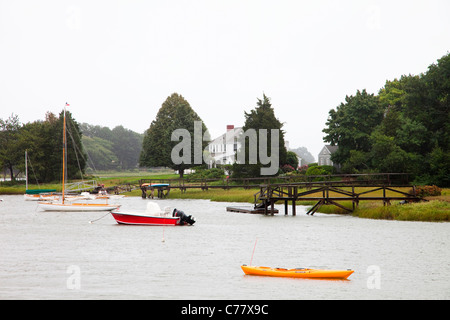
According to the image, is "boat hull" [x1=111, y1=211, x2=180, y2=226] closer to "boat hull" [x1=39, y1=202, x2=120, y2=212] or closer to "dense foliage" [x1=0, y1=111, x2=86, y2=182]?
"boat hull" [x1=39, y1=202, x2=120, y2=212]

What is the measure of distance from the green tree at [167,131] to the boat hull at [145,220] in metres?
51.0

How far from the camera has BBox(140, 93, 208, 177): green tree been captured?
9688cm

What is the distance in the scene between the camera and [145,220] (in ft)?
142

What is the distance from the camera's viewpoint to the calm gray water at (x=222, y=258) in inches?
832

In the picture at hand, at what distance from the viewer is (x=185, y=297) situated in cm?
2023

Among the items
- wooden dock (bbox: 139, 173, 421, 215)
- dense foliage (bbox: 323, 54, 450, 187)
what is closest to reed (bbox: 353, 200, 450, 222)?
wooden dock (bbox: 139, 173, 421, 215)

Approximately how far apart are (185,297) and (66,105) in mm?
44687

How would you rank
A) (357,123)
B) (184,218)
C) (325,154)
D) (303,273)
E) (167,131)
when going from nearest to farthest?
(303,273) → (184,218) → (357,123) → (167,131) → (325,154)

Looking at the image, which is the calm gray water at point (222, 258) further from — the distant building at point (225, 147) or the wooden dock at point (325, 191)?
the distant building at point (225, 147)

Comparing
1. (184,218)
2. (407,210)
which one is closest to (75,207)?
(184,218)

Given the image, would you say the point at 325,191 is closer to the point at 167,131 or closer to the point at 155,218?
the point at 155,218

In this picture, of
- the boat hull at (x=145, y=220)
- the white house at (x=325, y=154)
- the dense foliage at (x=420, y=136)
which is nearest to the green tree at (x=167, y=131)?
the white house at (x=325, y=154)

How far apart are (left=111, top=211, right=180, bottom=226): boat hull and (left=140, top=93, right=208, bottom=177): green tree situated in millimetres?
51019

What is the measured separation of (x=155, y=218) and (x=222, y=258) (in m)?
15.4
